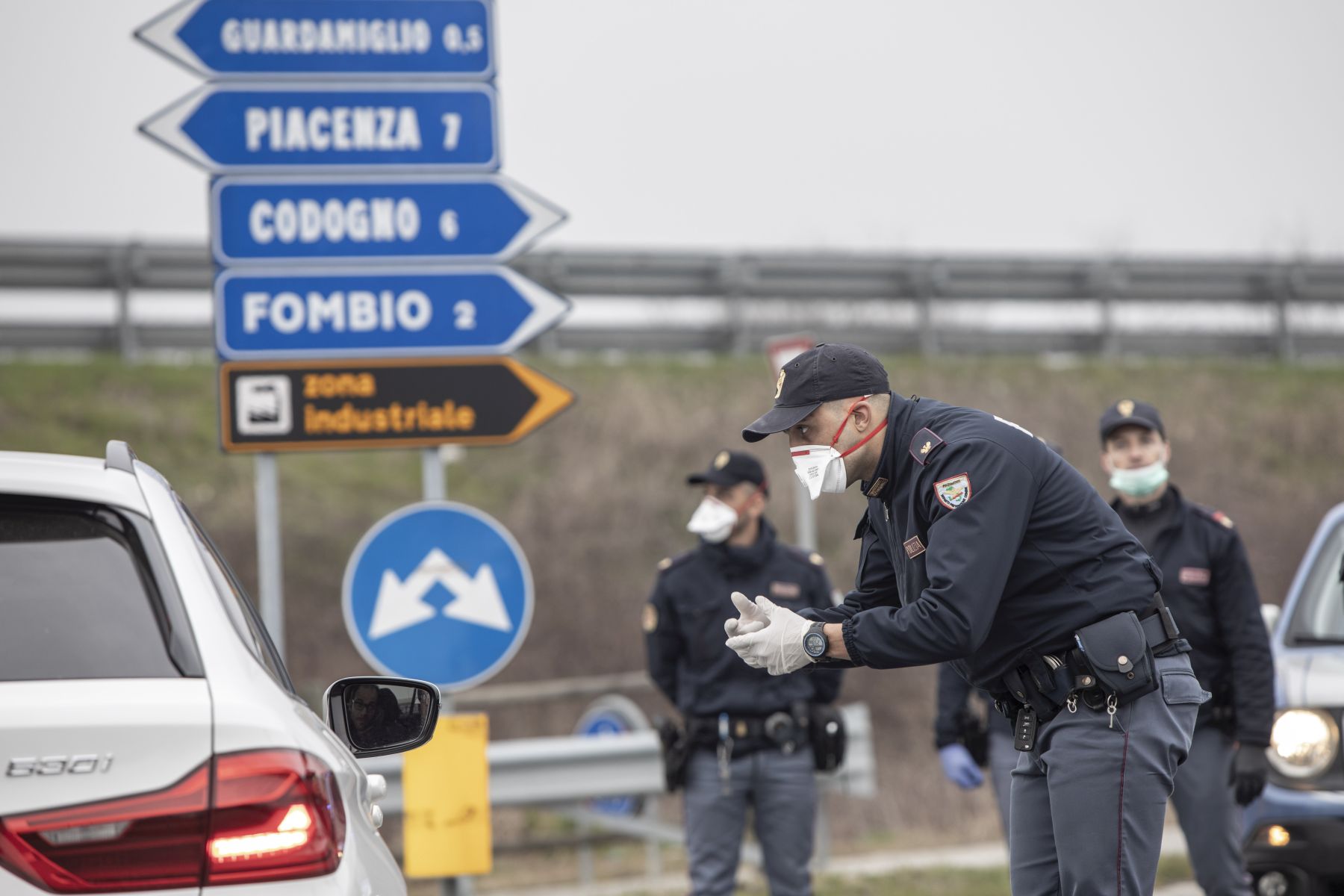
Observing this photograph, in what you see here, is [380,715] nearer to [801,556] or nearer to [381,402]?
[801,556]

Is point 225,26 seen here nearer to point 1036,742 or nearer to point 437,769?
point 437,769

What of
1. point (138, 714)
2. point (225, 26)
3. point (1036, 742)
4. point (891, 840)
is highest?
point (225, 26)

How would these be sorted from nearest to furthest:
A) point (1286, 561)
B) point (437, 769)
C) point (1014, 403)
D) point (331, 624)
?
1. point (437, 769)
2. point (331, 624)
3. point (1286, 561)
4. point (1014, 403)

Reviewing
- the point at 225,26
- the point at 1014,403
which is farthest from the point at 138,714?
the point at 1014,403

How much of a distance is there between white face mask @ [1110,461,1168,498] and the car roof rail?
400 centimetres

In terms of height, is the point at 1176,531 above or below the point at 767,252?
below

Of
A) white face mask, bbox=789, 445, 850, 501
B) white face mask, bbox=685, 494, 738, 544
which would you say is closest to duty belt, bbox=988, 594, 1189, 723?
white face mask, bbox=789, 445, 850, 501

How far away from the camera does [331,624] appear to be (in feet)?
42.1

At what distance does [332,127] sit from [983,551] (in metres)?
4.22

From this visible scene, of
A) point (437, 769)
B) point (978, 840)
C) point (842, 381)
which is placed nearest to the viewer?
point (842, 381)

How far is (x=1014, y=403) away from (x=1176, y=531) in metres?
11.8

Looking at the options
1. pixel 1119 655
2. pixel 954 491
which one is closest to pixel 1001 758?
pixel 1119 655

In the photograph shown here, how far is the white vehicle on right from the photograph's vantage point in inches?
223

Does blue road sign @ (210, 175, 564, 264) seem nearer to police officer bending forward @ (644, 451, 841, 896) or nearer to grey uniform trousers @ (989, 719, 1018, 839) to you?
police officer bending forward @ (644, 451, 841, 896)
